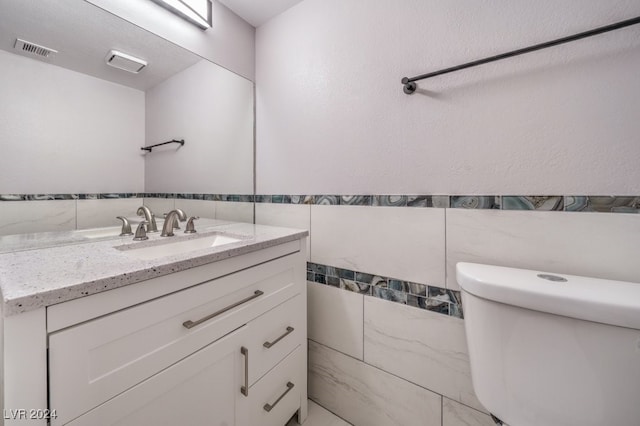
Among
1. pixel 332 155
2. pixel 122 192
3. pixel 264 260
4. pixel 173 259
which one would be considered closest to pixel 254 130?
pixel 332 155

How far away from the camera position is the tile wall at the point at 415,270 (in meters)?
0.76

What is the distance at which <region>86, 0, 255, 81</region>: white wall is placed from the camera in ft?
3.50

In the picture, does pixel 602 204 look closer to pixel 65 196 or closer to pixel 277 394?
pixel 277 394

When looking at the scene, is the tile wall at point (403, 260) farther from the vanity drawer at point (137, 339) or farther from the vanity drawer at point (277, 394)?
the vanity drawer at point (137, 339)

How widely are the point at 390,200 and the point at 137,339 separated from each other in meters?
0.96

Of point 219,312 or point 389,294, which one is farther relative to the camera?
point 389,294

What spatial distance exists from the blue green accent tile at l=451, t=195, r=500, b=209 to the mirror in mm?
1275

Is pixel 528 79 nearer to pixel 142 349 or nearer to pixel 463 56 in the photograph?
pixel 463 56

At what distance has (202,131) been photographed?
139cm

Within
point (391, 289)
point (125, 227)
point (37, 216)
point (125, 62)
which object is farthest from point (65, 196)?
point (391, 289)

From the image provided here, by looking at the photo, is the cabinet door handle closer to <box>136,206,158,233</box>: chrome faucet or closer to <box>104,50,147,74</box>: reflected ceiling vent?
<box>136,206,158,233</box>: chrome faucet

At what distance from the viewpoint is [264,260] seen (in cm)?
98

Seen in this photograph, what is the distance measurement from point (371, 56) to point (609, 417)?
137 centimetres

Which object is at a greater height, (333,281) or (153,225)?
(153,225)
